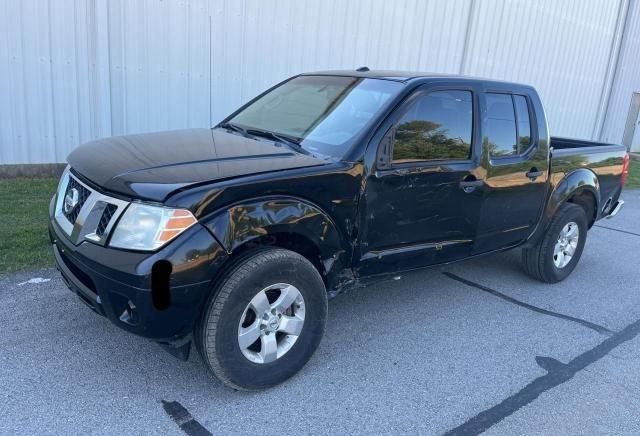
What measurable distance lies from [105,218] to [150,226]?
12.6 inches

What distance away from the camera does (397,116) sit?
362 cm

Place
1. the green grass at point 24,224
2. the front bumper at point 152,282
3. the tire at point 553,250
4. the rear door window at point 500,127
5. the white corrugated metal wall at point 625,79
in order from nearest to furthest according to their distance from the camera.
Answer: the front bumper at point 152,282 → the rear door window at point 500,127 → the green grass at point 24,224 → the tire at point 553,250 → the white corrugated metal wall at point 625,79

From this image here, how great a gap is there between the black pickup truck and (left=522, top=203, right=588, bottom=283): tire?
15.6 inches

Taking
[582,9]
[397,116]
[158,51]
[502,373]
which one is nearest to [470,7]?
[582,9]

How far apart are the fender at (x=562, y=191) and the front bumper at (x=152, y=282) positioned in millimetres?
3359

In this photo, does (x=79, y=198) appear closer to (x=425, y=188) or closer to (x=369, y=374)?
(x=369, y=374)

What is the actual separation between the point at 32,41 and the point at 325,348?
5601 millimetres

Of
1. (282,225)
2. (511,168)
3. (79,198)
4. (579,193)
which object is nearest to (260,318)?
(282,225)

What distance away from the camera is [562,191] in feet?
16.5

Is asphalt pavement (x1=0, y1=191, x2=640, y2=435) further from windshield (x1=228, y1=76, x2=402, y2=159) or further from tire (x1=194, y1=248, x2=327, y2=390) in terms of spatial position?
windshield (x1=228, y1=76, x2=402, y2=159)

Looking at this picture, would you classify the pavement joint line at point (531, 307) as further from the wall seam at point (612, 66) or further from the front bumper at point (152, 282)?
the wall seam at point (612, 66)

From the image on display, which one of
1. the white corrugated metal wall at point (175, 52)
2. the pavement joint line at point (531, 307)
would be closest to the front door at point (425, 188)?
the pavement joint line at point (531, 307)

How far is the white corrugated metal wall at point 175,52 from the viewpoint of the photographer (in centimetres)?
679

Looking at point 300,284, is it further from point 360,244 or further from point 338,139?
point 338,139
